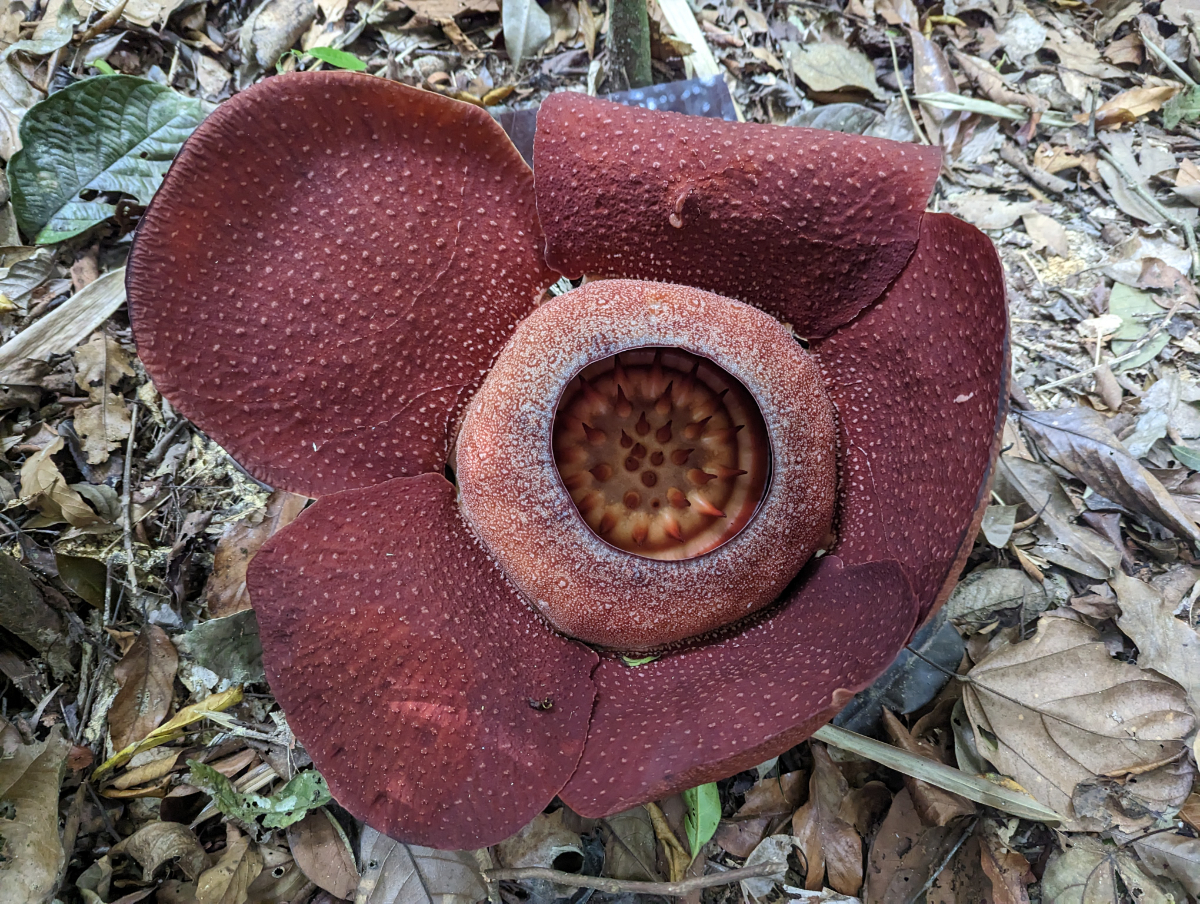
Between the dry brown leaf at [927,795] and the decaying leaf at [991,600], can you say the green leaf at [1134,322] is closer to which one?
the decaying leaf at [991,600]

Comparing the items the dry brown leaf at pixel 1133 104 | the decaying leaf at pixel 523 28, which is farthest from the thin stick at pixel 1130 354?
the decaying leaf at pixel 523 28

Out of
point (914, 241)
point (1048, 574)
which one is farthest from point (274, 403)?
point (1048, 574)

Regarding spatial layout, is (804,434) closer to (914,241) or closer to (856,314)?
(856,314)

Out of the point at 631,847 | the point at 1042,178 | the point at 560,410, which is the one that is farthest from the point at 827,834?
the point at 1042,178

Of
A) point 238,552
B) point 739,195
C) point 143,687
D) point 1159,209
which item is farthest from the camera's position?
point 1159,209

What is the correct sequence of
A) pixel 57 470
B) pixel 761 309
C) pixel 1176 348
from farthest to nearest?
1. pixel 1176 348
2. pixel 57 470
3. pixel 761 309

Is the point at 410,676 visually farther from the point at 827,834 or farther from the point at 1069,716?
the point at 1069,716

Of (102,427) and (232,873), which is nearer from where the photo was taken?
(232,873)
